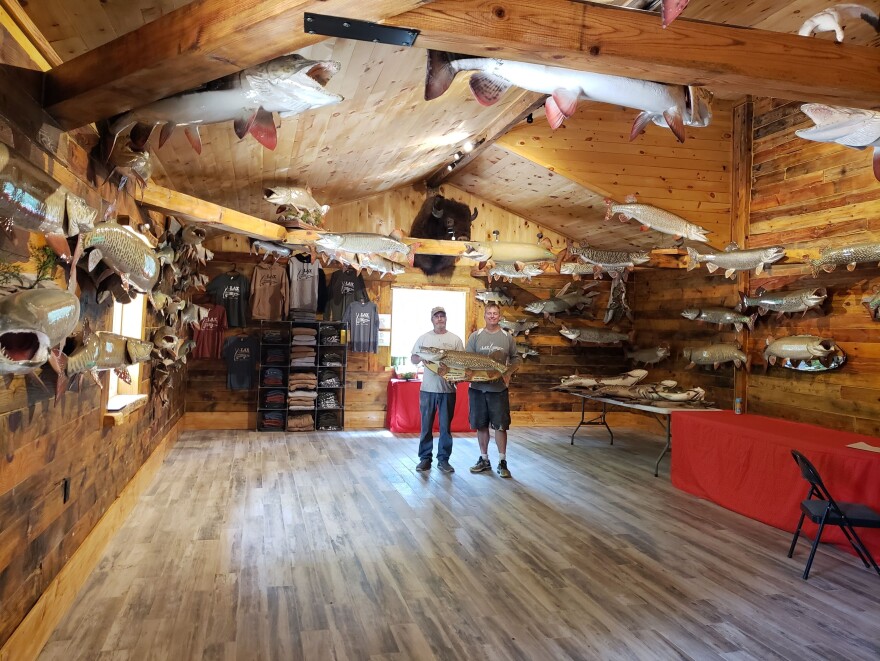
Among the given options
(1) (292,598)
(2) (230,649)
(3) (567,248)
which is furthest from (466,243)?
(2) (230,649)

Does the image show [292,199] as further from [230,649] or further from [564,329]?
[564,329]

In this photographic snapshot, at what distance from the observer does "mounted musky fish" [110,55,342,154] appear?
1901 millimetres

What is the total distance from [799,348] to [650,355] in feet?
8.27

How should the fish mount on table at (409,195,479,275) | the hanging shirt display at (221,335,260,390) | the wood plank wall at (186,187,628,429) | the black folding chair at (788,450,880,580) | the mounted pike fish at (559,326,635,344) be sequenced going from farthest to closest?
the mounted pike fish at (559,326,635,344)
the fish mount on table at (409,195,479,275)
the wood plank wall at (186,187,628,429)
the hanging shirt display at (221,335,260,390)
the black folding chair at (788,450,880,580)

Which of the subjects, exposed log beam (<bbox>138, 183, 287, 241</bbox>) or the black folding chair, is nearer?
the black folding chair

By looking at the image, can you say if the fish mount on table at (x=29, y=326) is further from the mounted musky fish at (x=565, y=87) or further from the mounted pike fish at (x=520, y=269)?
the mounted pike fish at (x=520, y=269)

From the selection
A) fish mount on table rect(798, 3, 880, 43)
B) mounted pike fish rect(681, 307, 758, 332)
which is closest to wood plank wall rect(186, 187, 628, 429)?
mounted pike fish rect(681, 307, 758, 332)

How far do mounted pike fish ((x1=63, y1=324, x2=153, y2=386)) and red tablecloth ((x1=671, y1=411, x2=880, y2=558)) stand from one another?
4.08 metres

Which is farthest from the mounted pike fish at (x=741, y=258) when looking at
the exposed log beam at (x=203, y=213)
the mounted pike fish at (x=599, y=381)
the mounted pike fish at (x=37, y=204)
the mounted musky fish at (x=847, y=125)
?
the mounted pike fish at (x=37, y=204)

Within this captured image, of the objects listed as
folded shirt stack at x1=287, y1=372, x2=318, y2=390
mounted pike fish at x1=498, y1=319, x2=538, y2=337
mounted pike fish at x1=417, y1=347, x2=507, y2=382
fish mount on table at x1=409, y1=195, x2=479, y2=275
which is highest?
fish mount on table at x1=409, y1=195, x2=479, y2=275

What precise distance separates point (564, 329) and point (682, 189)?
2.59 m

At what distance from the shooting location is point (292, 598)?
2760 mm

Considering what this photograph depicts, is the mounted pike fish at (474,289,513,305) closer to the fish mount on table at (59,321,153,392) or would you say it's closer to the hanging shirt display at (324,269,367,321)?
the hanging shirt display at (324,269,367,321)

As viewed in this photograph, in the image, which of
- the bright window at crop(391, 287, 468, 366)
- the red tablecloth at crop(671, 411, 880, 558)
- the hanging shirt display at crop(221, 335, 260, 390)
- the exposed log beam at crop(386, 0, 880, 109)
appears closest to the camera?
the exposed log beam at crop(386, 0, 880, 109)
